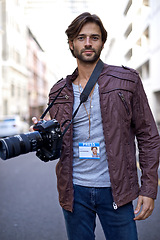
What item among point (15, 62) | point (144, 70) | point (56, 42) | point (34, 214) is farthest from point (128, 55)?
point (15, 62)

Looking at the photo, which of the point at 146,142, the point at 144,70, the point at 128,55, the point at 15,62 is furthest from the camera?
the point at 15,62

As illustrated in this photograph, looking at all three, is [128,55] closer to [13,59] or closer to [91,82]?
[91,82]

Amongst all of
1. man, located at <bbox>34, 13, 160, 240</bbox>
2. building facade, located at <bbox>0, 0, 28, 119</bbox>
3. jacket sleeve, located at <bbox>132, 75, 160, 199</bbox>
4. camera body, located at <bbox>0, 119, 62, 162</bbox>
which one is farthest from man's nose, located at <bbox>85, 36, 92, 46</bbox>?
building facade, located at <bbox>0, 0, 28, 119</bbox>

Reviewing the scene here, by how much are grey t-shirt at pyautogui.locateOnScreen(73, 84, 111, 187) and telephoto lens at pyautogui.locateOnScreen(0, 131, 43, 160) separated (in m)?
0.25

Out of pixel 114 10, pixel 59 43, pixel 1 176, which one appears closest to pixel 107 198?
pixel 59 43

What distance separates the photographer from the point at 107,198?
1.61 metres

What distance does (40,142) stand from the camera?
5.36 feet

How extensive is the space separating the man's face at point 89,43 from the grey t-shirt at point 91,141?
180mm

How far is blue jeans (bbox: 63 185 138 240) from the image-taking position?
159cm

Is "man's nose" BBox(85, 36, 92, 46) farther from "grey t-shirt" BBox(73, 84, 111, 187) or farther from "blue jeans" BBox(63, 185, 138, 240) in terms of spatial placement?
"blue jeans" BBox(63, 185, 138, 240)

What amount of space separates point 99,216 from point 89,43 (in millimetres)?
1014

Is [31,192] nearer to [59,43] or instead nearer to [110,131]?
[59,43]

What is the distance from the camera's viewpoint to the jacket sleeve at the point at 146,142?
1.60 m

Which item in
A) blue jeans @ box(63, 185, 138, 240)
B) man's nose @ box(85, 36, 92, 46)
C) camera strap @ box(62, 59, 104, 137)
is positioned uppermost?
man's nose @ box(85, 36, 92, 46)
